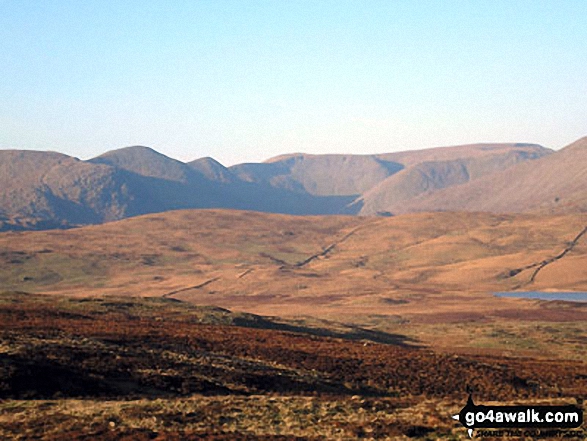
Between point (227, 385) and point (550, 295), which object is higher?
point (227, 385)

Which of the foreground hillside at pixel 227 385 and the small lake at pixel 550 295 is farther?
the small lake at pixel 550 295

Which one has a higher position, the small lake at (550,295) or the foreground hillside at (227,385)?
the foreground hillside at (227,385)

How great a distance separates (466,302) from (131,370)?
134 meters

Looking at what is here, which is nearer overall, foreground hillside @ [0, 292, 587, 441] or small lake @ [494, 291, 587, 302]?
foreground hillside @ [0, 292, 587, 441]

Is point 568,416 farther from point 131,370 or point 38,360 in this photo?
point 38,360

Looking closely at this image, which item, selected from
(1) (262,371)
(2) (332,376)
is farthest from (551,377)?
(1) (262,371)

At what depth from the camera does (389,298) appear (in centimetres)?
17612

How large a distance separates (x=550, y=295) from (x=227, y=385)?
156 metres

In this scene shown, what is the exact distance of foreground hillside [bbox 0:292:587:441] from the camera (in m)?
31.0

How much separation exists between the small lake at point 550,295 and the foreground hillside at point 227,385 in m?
119

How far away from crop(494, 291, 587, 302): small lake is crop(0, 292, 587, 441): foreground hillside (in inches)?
4694

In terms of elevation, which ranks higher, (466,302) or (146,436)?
(146,436)

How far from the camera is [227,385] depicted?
42469 mm

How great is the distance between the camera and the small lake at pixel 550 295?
17440cm
